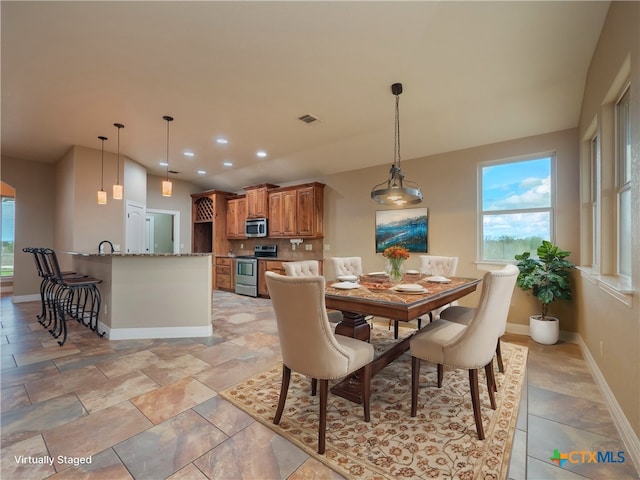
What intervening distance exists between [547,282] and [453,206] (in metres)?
1.60

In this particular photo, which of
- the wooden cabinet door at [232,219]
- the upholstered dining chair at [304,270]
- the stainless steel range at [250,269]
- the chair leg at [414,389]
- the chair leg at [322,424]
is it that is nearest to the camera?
the chair leg at [322,424]

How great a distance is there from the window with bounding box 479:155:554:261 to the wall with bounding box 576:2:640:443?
1.13m

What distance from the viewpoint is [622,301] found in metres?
1.77

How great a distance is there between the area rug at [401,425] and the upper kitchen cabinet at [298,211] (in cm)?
355

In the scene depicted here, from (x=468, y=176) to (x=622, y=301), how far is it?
287 centimetres

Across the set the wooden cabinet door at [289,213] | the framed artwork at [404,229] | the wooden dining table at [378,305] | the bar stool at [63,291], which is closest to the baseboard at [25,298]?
the bar stool at [63,291]

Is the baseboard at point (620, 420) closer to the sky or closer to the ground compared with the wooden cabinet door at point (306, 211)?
closer to the ground

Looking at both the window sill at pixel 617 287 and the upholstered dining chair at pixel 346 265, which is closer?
the window sill at pixel 617 287

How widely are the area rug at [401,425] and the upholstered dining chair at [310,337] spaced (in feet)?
0.60

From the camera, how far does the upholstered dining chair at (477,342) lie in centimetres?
176

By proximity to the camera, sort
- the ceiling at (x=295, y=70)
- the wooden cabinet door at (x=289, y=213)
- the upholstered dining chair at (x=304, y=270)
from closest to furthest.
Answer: the ceiling at (x=295, y=70) < the upholstered dining chair at (x=304, y=270) < the wooden cabinet door at (x=289, y=213)

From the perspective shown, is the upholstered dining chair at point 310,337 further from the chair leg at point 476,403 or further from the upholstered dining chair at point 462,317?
the upholstered dining chair at point 462,317

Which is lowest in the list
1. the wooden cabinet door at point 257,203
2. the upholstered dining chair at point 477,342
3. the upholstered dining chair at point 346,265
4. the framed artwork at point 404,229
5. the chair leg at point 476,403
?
the chair leg at point 476,403

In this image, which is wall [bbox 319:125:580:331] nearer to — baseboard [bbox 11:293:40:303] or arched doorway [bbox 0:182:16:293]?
baseboard [bbox 11:293:40:303]
